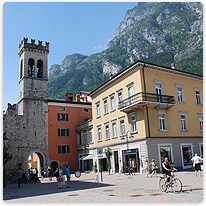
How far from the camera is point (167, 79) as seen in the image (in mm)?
29734

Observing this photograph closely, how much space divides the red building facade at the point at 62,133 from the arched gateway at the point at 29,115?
107 centimetres

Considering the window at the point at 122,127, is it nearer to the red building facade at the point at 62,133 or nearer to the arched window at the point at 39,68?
the red building facade at the point at 62,133

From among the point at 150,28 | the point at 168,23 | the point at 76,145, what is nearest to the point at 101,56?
the point at 150,28

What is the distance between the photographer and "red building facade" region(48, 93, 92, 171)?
42469mm

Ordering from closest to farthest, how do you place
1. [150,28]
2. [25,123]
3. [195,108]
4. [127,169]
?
[127,169] → [195,108] → [25,123] → [150,28]

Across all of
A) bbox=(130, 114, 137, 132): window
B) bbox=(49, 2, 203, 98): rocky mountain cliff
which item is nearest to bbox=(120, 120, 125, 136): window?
bbox=(130, 114, 137, 132): window

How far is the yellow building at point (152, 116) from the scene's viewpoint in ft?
87.1

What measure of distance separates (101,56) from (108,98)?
126 m

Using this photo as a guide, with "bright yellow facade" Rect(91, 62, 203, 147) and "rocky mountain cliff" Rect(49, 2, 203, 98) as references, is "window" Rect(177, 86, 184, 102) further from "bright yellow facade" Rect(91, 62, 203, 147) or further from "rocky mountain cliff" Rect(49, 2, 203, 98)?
"rocky mountain cliff" Rect(49, 2, 203, 98)

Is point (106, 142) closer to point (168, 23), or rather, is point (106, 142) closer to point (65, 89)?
point (65, 89)

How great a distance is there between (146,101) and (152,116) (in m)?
2.11

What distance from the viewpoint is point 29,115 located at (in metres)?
41.7

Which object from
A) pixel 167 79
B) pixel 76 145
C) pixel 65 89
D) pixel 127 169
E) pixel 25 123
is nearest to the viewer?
pixel 127 169

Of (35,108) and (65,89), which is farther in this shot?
(65,89)
